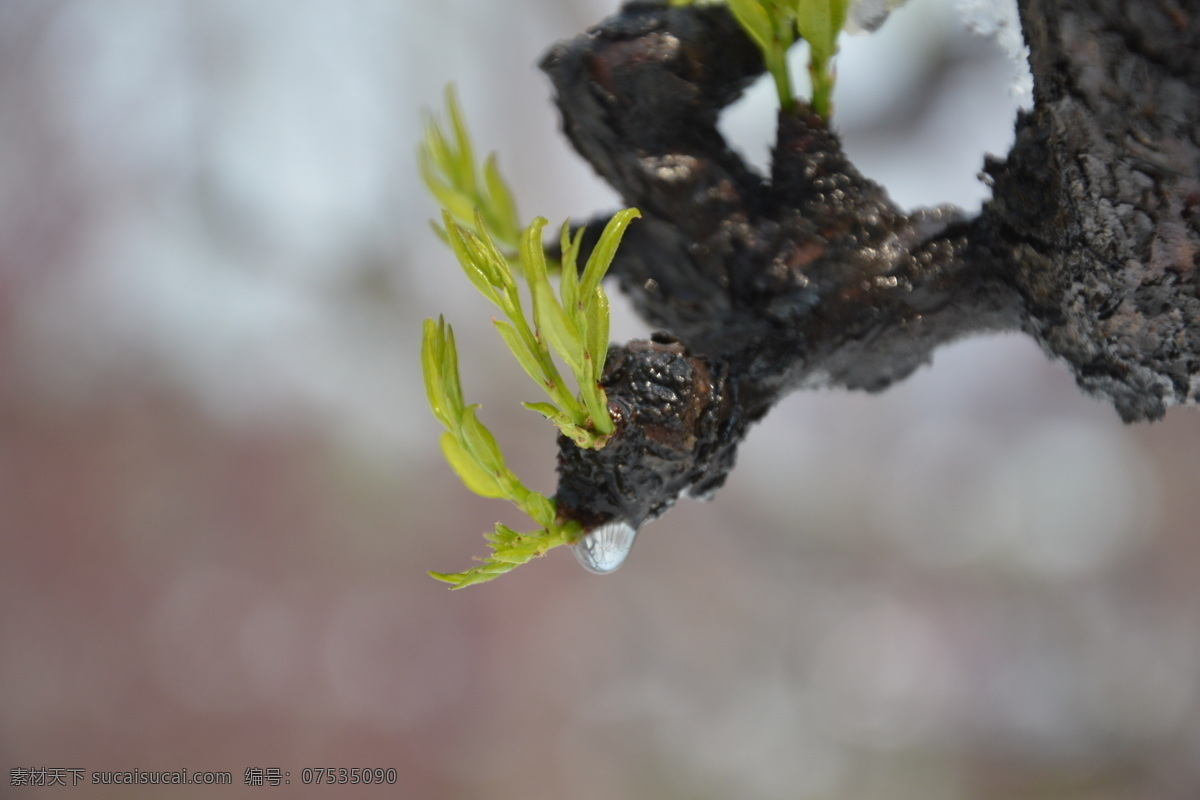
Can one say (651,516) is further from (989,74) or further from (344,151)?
(989,74)

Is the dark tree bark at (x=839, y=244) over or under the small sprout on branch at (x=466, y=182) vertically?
under

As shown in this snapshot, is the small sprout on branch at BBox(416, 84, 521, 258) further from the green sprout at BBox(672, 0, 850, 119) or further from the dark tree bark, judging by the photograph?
the green sprout at BBox(672, 0, 850, 119)

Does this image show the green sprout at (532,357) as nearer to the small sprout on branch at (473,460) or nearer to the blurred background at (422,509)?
the small sprout on branch at (473,460)

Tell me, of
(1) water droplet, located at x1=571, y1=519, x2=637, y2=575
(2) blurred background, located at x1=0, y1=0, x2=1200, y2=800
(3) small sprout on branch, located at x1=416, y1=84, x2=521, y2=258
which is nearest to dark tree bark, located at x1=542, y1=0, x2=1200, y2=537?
(1) water droplet, located at x1=571, y1=519, x2=637, y2=575

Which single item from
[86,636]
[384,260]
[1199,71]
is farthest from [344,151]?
[1199,71]

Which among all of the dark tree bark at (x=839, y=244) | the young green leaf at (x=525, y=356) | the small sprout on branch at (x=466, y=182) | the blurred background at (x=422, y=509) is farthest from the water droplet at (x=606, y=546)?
the blurred background at (x=422, y=509)

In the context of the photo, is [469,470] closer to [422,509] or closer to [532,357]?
[532,357]
